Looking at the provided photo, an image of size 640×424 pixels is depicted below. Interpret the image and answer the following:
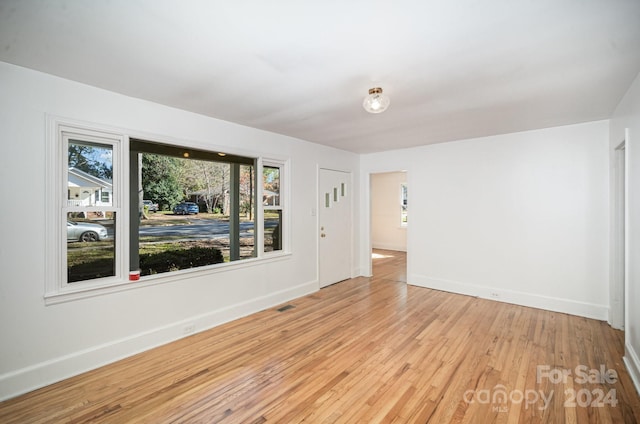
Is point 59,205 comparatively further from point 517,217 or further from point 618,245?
point 618,245

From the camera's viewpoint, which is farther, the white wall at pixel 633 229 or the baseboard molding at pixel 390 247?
the baseboard molding at pixel 390 247

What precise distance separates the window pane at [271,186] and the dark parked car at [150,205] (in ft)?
4.50

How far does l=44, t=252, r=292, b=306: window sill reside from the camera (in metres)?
2.35

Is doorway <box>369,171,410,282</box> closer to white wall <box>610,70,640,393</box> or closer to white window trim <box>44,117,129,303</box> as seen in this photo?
white wall <box>610,70,640,393</box>

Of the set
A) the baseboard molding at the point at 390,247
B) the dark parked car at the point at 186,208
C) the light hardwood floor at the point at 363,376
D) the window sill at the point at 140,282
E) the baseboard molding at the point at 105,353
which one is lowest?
the light hardwood floor at the point at 363,376

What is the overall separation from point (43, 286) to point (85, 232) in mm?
508

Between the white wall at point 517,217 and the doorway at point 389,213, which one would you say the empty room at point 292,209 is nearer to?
the white wall at point 517,217

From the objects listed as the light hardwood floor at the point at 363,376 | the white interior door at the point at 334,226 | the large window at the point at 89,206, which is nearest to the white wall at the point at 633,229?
the light hardwood floor at the point at 363,376

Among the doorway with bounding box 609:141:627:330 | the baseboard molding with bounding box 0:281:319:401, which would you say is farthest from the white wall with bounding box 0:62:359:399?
the doorway with bounding box 609:141:627:330

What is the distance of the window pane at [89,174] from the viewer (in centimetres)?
247

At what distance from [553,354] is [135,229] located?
4.28 meters

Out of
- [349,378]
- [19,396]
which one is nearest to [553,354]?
[349,378]

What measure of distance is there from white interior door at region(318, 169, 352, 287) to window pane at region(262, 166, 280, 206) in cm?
85

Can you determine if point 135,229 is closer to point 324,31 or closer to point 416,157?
point 324,31
